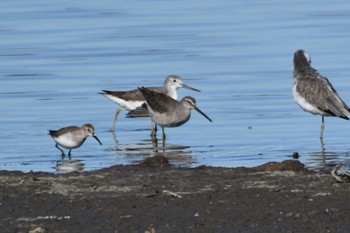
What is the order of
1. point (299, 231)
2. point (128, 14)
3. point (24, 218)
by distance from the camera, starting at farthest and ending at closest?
point (128, 14) < point (24, 218) < point (299, 231)

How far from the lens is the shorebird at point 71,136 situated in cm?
1507

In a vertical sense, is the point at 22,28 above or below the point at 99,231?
above

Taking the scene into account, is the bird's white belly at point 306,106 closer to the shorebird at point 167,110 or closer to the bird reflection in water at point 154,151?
the shorebird at point 167,110

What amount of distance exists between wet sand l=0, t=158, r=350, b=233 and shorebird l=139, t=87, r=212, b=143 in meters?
5.91

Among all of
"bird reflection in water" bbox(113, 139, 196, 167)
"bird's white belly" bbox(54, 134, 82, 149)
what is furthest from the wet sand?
"bird's white belly" bbox(54, 134, 82, 149)

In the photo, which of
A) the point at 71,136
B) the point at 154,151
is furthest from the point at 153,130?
the point at 71,136

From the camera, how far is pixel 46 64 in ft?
75.8

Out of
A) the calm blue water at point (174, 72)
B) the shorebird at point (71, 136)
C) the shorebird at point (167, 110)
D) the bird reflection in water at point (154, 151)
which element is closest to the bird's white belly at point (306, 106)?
the calm blue water at point (174, 72)

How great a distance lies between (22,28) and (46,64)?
498 centimetres

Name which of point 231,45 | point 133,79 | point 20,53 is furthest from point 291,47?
point 20,53

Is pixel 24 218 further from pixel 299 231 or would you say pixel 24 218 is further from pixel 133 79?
pixel 133 79

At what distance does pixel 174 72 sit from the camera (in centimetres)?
2242

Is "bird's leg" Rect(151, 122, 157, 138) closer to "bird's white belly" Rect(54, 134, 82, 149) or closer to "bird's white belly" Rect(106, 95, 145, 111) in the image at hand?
"bird's white belly" Rect(106, 95, 145, 111)

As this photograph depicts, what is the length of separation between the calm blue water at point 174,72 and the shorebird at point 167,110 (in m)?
0.24
